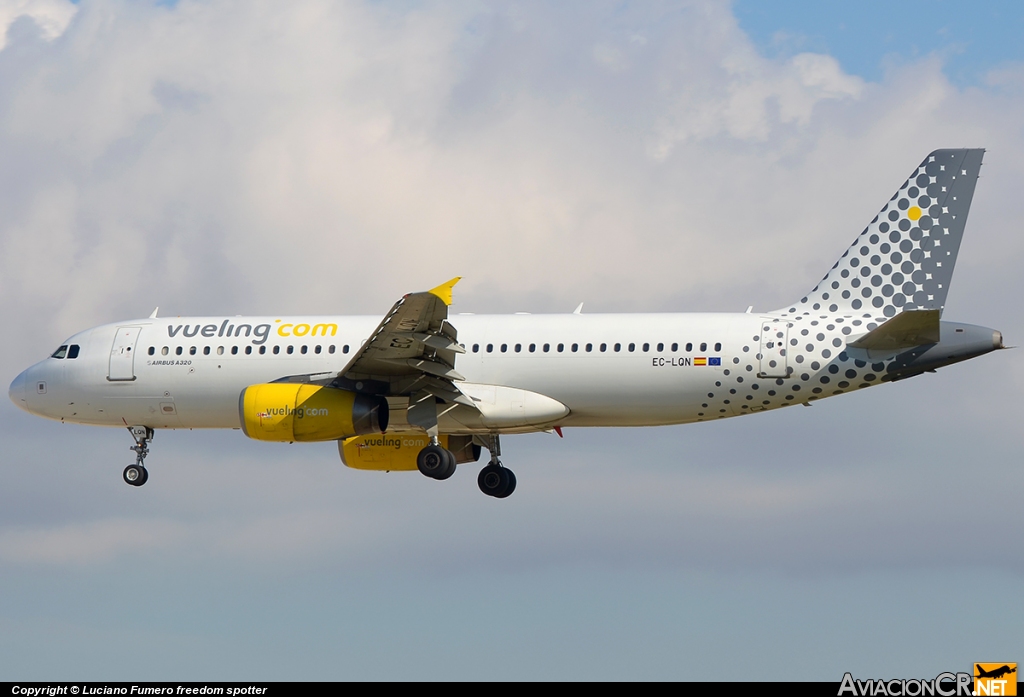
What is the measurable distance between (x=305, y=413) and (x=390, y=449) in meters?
5.49

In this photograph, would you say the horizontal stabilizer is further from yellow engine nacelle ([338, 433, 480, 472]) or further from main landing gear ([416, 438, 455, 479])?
yellow engine nacelle ([338, 433, 480, 472])

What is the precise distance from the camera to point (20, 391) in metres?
40.2

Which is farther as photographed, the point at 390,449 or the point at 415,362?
the point at 390,449

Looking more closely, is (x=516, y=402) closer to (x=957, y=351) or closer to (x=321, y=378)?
(x=321, y=378)

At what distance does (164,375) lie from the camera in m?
38.0

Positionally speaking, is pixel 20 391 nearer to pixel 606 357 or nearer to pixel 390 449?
pixel 390 449

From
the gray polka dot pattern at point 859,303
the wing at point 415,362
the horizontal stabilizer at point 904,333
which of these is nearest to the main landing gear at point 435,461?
the wing at point 415,362

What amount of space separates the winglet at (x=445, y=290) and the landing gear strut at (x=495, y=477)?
7.11m

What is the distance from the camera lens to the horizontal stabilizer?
32656 millimetres

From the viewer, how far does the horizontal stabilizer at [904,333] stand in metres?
32.7

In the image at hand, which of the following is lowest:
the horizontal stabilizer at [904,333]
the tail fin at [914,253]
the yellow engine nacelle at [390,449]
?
the horizontal stabilizer at [904,333]

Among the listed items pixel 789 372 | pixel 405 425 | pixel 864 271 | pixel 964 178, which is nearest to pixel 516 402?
pixel 405 425

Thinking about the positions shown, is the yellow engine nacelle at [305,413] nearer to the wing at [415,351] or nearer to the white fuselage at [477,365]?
the wing at [415,351]

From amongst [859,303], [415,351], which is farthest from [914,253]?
[415,351]
